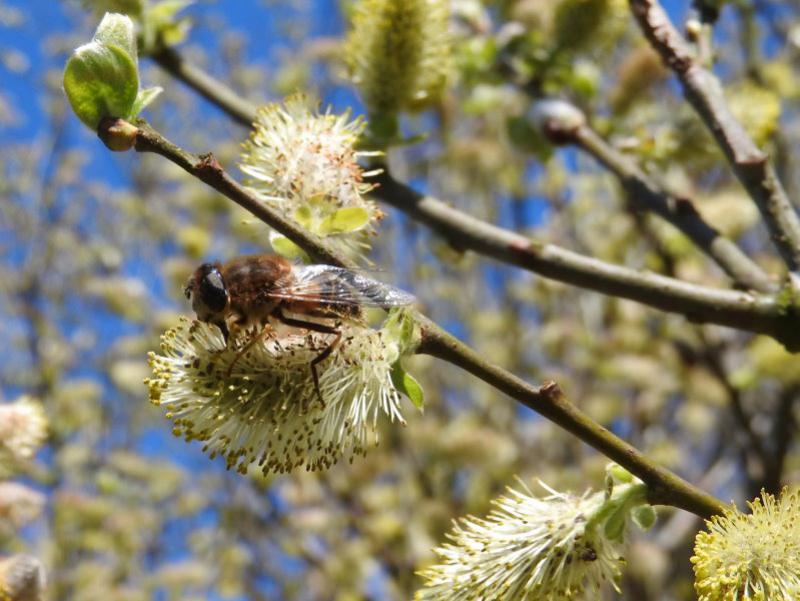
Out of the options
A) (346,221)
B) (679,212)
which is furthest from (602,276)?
(346,221)

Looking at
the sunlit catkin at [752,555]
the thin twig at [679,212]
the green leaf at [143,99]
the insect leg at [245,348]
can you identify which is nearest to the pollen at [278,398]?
the insect leg at [245,348]

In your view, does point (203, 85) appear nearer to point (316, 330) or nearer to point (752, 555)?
point (316, 330)

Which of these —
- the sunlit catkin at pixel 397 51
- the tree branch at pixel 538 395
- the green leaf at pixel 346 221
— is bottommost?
the tree branch at pixel 538 395

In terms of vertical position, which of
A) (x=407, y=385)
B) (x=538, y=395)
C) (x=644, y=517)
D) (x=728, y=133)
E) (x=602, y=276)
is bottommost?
(x=644, y=517)

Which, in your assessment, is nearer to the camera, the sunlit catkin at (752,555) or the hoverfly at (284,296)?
the sunlit catkin at (752,555)

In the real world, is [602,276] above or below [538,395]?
above

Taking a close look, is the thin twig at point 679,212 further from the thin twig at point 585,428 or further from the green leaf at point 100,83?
the green leaf at point 100,83

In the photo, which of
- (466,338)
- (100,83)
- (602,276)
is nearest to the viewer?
(100,83)
